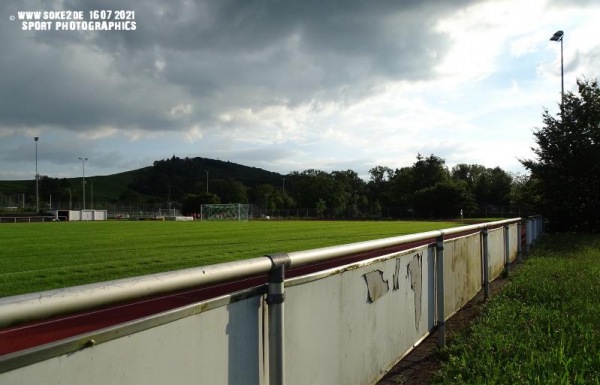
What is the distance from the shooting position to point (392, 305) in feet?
13.4

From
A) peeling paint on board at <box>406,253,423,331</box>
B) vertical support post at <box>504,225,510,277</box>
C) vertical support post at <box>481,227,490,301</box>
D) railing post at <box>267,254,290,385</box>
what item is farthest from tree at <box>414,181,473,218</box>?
railing post at <box>267,254,290,385</box>

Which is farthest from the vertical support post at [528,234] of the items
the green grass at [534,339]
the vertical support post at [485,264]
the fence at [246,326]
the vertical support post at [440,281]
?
the fence at [246,326]

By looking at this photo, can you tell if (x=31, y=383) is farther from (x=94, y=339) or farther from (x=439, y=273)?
(x=439, y=273)

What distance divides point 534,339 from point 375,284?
8.01ft

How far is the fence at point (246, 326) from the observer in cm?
144

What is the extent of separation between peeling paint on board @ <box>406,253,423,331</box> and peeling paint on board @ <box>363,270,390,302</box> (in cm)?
69

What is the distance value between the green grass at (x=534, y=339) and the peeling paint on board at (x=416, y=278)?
514 mm

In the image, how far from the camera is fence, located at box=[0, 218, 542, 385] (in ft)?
4.74

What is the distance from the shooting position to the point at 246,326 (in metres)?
2.20

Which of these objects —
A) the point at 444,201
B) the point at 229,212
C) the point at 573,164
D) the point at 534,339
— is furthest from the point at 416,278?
the point at 444,201

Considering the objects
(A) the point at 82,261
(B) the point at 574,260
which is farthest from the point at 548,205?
(A) the point at 82,261

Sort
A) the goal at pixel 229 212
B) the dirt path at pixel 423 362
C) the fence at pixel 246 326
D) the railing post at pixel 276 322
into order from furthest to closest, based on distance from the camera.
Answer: the goal at pixel 229 212 < the dirt path at pixel 423 362 < the railing post at pixel 276 322 < the fence at pixel 246 326

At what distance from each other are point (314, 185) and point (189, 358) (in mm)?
130084

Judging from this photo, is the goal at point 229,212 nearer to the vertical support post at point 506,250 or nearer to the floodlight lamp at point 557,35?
the floodlight lamp at point 557,35
